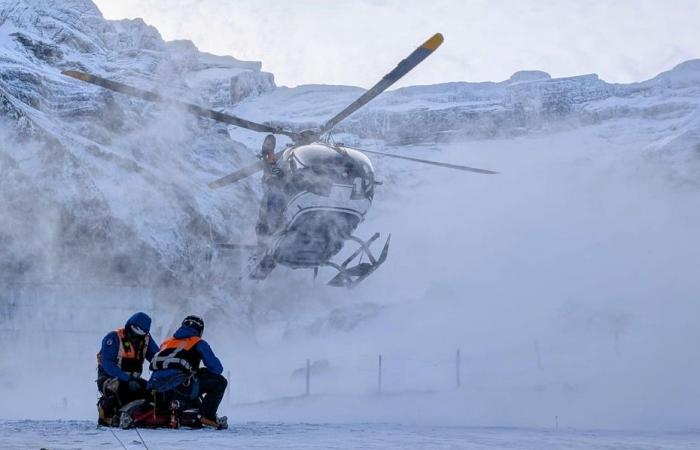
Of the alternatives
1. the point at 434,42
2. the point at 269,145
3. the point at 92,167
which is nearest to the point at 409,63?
the point at 434,42

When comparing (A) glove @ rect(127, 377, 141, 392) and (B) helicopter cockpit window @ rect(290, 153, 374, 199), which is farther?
(B) helicopter cockpit window @ rect(290, 153, 374, 199)

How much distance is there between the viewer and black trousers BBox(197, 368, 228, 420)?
340 inches

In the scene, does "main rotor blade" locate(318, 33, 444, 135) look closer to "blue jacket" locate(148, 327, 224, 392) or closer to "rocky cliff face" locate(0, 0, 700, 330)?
"blue jacket" locate(148, 327, 224, 392)

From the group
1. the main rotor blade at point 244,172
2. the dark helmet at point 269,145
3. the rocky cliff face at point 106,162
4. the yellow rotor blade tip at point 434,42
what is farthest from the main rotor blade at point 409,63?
the rocky cliff face at point 106,162

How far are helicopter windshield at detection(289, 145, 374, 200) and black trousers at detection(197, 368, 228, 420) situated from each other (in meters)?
8.44

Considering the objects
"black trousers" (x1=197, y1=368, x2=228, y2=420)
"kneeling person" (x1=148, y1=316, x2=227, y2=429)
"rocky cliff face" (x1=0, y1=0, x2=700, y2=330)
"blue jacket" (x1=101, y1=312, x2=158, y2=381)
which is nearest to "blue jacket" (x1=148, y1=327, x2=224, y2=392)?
"kneeling person" (x1=148, y1=316, x2=227, y2=429)

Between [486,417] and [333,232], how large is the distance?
7.28 m

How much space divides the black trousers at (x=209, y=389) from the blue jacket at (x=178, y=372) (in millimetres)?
114

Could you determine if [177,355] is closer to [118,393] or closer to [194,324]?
[194,324]

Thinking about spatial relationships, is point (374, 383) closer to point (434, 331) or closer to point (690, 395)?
point (690, 395)

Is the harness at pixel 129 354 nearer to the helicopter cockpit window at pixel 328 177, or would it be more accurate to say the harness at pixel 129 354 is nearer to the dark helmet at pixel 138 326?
the dark helmet at pixel 138 326

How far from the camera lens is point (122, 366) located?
899 cm

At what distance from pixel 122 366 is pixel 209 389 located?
104 cm

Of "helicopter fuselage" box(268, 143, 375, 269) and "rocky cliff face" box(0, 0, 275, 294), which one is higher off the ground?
"rocky cliff face" box(0, 0, 275, 294)
